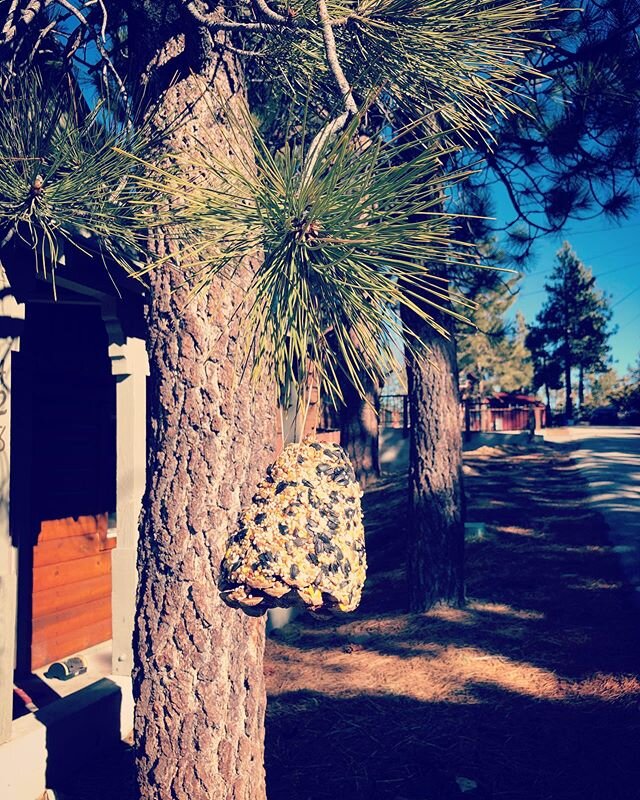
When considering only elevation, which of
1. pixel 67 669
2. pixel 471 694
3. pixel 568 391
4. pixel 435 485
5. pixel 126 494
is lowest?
pixel 67 669

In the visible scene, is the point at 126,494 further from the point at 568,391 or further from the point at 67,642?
the point at 568,391

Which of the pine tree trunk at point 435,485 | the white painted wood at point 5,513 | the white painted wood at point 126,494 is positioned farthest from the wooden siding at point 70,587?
the pine tree trunk at point 435,485

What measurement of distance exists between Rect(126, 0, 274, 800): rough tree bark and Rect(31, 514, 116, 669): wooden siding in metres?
3.83

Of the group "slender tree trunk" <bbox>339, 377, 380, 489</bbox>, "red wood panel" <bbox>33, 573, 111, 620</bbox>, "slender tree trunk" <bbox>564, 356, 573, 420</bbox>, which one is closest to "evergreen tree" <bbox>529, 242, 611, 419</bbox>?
"slender tree trunk" <bbox>564, 356, 573, 420</bbox>

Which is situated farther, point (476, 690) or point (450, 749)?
point (476, 690)

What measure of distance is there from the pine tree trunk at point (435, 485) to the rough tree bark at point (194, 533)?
3.97m

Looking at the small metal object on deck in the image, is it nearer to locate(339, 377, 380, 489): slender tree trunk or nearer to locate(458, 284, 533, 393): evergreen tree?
locate(339, 377, 380, 489): slender tree trunk

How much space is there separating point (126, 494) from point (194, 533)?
246cm

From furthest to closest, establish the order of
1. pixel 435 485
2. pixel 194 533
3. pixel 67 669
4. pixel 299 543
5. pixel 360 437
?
pixel 360 437 < pixel 435 485 < pixel 67 669 < pixel 194 533 < pixel 299 543

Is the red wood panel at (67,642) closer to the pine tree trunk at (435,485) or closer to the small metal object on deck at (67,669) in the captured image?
the small metal object on deck at (67,669)

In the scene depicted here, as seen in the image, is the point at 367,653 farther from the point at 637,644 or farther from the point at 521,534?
the point at 521,534

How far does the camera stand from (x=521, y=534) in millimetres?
9195

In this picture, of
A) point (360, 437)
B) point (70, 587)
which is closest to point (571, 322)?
point (360, 437)

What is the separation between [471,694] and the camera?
497 cm
